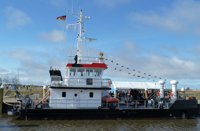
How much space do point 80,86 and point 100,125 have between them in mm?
3742

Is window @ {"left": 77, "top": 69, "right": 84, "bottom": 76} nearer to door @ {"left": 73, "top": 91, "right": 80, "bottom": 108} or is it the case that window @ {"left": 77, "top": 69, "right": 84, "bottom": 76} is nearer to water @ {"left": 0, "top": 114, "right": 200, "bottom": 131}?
door @ {"left": 73, "top": 91, "right": 80, "bottom": 108}

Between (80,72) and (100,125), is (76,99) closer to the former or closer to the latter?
(80,72)

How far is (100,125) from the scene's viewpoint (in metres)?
13.8

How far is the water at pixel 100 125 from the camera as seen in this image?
12.9 metres

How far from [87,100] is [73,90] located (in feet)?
4.81

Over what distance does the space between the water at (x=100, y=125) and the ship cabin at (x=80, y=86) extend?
1.53 metres

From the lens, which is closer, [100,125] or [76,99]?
[100,125]

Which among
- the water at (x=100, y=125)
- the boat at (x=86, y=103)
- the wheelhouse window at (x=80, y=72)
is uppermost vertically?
the wheelhouse window at (x=80, y=72)

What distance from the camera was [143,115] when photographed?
52.2ft

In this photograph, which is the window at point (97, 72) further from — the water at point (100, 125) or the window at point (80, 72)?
the water at point (100, 125)

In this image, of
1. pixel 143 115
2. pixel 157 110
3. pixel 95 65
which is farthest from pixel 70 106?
pixel 157 110

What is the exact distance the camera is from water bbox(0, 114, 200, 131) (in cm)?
1287

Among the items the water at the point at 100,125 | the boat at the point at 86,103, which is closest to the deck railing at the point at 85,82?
the boat at the point at 86,103

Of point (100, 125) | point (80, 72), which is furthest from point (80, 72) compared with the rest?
point (100, 125)
